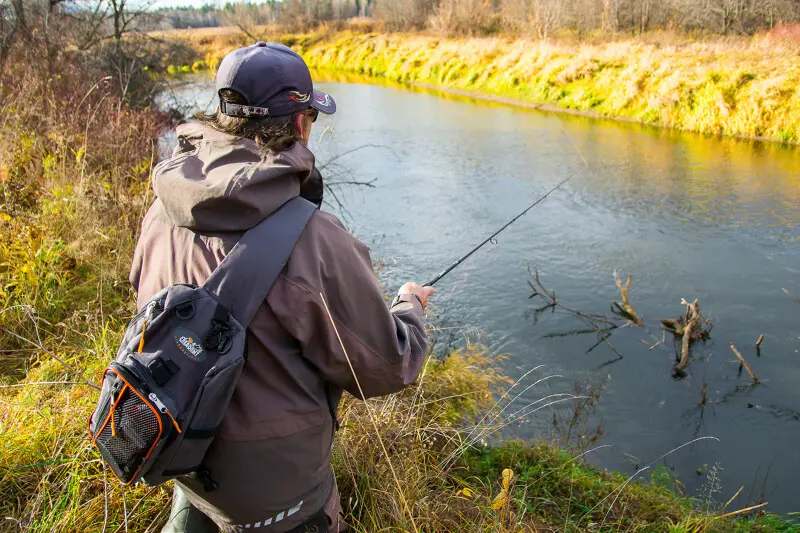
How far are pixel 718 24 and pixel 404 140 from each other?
15559 millimetres

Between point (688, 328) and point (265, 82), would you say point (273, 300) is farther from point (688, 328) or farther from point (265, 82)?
point (688, 328)

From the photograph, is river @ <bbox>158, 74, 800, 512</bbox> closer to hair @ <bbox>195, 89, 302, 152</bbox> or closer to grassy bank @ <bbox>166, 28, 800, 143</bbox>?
grassy bank @ <bbox>166, 28, 800, 143</bbox>

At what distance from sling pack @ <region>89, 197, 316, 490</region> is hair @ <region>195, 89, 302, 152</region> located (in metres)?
0.26

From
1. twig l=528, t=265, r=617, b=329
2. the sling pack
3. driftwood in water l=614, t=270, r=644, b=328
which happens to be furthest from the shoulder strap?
driftwood in water l=614, t=270, r=644, b=328

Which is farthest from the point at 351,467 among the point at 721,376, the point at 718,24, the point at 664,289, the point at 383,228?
the point at 718,24

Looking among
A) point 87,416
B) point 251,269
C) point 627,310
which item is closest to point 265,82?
point 251,269

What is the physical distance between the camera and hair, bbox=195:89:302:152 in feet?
5.04

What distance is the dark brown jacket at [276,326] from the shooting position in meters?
1.40

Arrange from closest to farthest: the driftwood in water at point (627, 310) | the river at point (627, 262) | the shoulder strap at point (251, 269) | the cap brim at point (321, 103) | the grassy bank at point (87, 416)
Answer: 1. the shoulder strap at point (251, 269)
2. the cap brim at point (321, 103)
3. the grassy bank at point (87, 416)
4. the river at point (627, 262)
5. the driftwood in water at point (627, 310)

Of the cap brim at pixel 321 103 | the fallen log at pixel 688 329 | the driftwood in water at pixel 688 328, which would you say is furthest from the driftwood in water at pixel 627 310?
the cap brim at pixel 321 103

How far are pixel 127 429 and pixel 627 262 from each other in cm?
678

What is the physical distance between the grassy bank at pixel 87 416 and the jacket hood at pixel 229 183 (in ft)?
3.37

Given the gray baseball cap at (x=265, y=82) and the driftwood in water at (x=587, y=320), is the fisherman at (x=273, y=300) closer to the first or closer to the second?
the gray baseball cap at (x=265, y=82)

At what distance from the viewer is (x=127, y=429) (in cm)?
128
